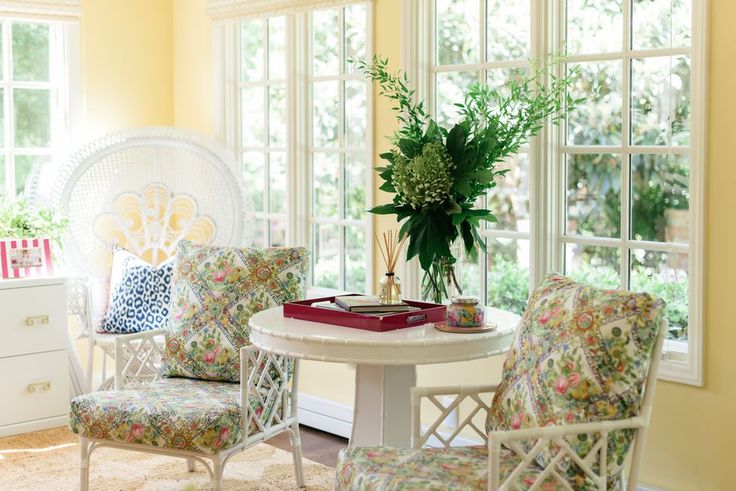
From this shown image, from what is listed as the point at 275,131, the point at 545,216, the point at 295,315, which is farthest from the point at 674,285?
the point at 275,131

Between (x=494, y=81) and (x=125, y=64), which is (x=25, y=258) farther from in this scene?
(x=494, y=81)

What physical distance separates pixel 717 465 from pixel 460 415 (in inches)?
44.7

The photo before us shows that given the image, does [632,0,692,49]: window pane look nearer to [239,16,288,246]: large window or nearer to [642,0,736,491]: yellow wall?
[642,0,736,491]: yellow wall

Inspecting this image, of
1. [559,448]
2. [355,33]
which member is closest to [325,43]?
[355,33]

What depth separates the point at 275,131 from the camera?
5.12m

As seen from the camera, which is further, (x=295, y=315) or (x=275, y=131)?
(x=275, y=131)

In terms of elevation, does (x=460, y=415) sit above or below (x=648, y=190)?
below

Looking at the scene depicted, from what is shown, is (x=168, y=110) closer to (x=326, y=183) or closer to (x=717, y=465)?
(x=326, y=183)

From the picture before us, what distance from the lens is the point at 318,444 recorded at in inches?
179

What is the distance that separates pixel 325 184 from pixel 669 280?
6.20 feet

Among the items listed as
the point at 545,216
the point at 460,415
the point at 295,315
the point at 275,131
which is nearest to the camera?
the point at 295,315

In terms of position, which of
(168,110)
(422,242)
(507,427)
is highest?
(168,110)

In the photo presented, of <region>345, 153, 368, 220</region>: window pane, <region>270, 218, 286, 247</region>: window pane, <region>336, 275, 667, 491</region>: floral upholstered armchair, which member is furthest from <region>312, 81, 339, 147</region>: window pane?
<region>336, 275, 667, 491</region>: floral upholstered armchair

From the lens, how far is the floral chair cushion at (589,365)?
2553mm
